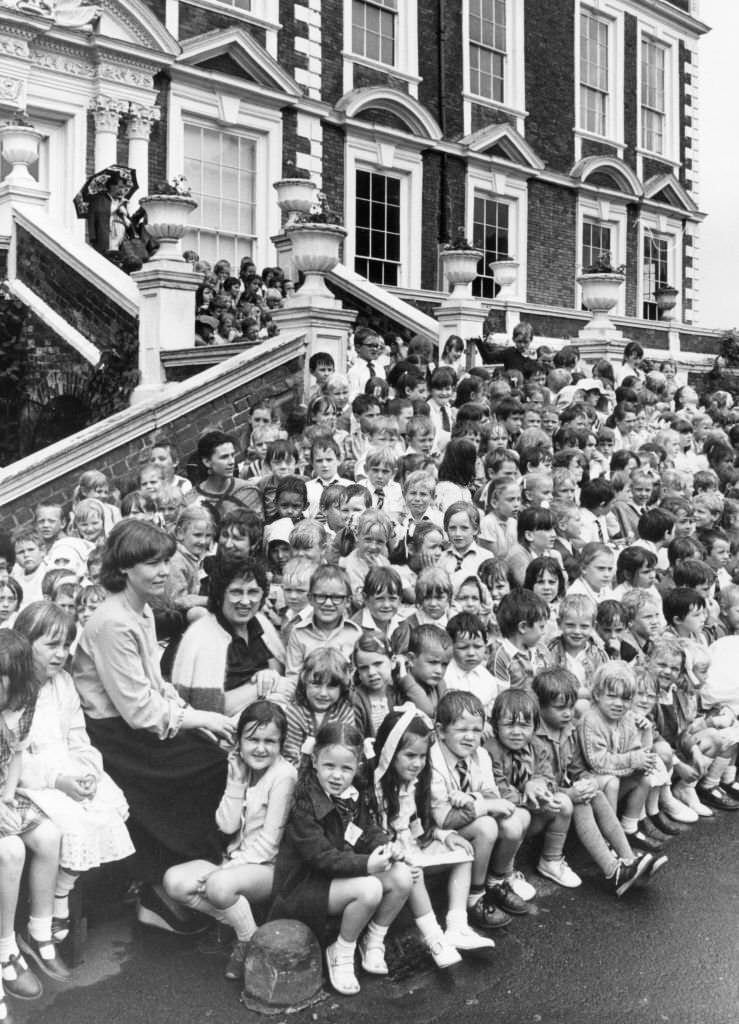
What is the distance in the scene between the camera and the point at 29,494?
29.7 feet

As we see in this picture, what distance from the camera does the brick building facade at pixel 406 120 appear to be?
50.9ft

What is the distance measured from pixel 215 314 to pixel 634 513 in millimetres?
5439

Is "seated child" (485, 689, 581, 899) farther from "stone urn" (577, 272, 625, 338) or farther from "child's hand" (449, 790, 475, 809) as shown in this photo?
"stone urn" (577, 272, 625, 338)

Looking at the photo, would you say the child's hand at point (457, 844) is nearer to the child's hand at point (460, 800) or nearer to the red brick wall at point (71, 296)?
the child's hand at point (460, 800)

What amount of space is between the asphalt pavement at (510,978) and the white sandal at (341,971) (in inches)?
1.5

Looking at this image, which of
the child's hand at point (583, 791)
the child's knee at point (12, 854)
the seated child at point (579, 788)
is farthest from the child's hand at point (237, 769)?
the child's hand at point (583, 791)

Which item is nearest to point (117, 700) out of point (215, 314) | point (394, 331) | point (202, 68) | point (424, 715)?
point (424, 715)

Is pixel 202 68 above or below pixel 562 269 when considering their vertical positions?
above

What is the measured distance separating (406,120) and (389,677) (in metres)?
16.9

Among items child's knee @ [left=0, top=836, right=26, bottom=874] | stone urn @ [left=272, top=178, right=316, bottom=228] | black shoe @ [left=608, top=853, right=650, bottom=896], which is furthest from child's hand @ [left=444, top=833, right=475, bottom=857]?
stone urn @ [left=272, top=178, right=316, bottom=228]

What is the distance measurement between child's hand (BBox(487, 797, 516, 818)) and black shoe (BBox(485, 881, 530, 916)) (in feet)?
1.07

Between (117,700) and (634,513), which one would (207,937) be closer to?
(117,700)

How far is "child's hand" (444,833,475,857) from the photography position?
4785 millimetres

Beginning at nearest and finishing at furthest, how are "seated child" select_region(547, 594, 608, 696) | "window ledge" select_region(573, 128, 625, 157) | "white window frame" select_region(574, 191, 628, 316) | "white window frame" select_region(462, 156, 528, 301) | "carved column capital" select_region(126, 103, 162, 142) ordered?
"seated child" select_region(547, 594, 608, 696), "carved column capital" select_region(126, 103, 162, 142), "white window frame" select_region(462, 156, 528, 301), "window ledge" select_region(573, 128, 625, 157), "white window frame" select_region(574, 191, 628, 316)
